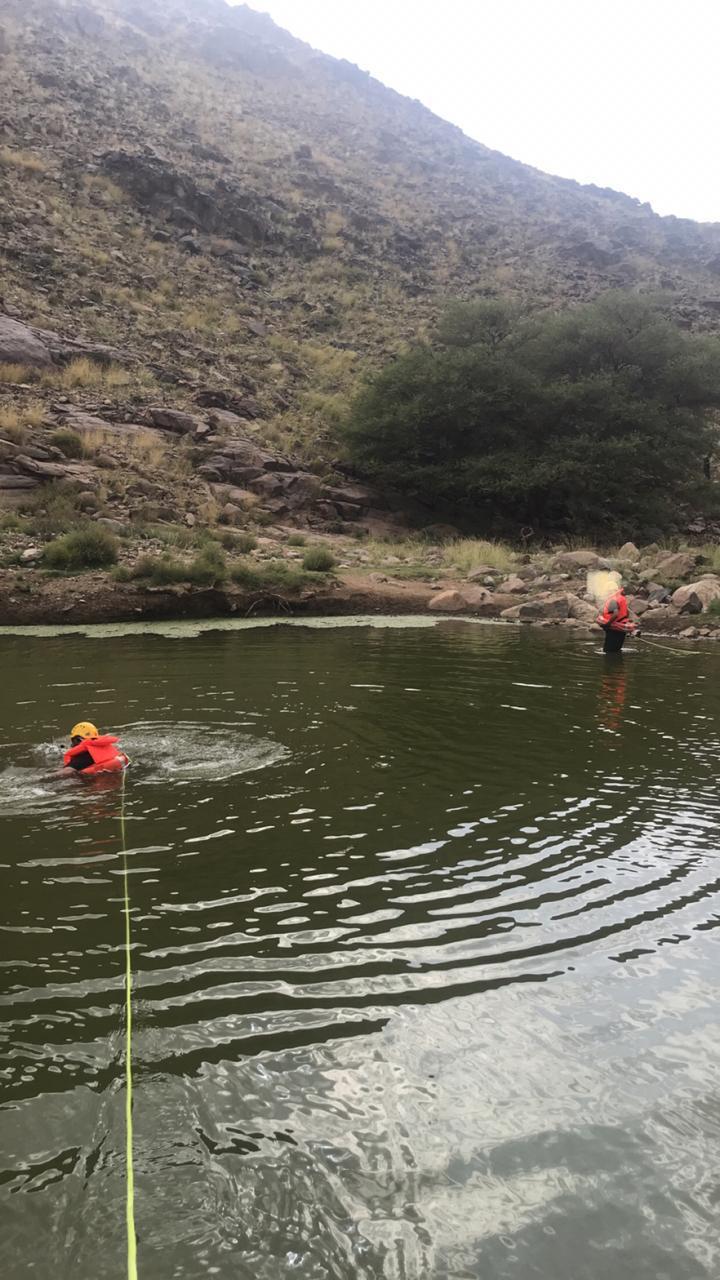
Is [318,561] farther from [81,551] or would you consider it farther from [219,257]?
[219,257]

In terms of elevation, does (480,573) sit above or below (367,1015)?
below

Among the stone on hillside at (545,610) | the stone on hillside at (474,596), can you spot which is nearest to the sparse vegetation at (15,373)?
the stone on hillside at (474,596)

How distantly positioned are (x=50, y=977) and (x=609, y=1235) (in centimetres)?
224

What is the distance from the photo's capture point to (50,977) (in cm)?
316

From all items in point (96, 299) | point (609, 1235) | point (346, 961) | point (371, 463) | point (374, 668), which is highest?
point (96, 299)

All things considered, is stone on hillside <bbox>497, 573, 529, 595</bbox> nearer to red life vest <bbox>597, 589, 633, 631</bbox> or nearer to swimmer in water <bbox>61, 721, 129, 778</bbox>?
red life vest <bbox>597, 589, 633, 631</bbox>

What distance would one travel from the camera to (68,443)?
2098 cm

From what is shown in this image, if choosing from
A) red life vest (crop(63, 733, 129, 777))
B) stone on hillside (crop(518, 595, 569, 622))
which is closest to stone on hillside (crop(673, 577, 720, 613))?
A: stone on hillside (crop(518, 595, 569, 622))

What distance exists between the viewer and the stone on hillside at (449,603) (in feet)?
59.3

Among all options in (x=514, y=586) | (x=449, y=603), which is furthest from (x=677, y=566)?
(x=449, y=603)

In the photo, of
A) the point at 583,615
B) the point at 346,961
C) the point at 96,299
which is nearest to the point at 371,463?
the point at 583,615

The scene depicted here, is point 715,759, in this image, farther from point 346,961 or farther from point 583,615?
point 583,615

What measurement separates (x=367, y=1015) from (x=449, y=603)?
610 inches

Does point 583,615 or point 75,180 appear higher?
point 75,180
